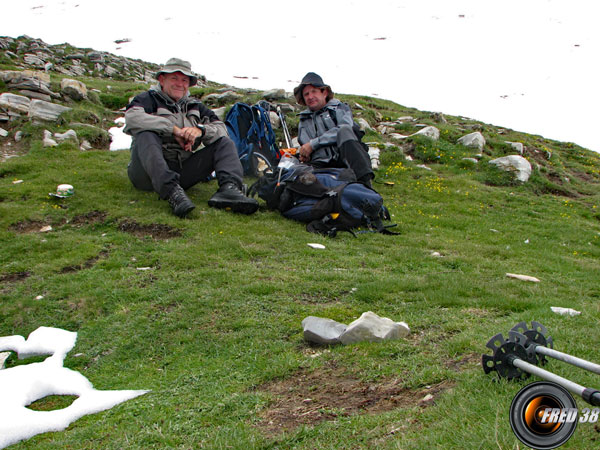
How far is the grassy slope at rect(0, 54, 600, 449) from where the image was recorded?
283cm

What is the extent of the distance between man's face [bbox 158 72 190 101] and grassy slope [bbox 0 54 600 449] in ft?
6.01

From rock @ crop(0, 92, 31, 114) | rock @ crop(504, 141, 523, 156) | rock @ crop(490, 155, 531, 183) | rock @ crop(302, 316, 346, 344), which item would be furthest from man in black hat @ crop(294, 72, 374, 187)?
rock @ crop(504, 141, 523, 156)

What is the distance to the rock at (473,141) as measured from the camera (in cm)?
1462

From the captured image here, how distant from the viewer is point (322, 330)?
4004mm

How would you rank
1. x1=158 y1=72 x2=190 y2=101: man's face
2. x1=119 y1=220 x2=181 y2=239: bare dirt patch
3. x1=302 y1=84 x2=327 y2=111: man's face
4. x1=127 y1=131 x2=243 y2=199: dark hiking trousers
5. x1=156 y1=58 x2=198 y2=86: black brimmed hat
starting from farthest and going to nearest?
x1=302 y1=84 x2=327 y2=111: man's face
x1=158 y1=72 x2=190 y2=101: man's face
x1=156 y1=58 x2=198 y2=86: black brimmed hat
x1=127 y1=131 x2=243 y2=199: dark hiking trousers
x1=119 y1=220 x2=181 y2=239: bare dirt patch

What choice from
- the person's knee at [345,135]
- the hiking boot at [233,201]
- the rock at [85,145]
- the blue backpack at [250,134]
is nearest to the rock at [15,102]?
the rock at [85,145]

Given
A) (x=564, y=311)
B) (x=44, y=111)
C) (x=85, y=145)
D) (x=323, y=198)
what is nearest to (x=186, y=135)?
(x=323, y=198)

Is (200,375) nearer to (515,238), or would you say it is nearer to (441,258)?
(441,258)

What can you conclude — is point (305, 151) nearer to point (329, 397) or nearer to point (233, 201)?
point (233, 201)

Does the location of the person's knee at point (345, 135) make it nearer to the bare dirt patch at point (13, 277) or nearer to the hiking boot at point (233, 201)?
the hiking boot at point (233, 201)

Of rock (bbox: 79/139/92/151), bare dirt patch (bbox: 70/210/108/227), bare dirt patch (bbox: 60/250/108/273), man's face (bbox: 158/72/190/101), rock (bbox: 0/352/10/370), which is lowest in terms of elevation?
rock (bbox: 0/352/10/370)

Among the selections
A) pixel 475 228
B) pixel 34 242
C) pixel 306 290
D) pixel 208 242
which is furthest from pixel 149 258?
pixel 475 228

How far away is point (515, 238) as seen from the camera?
8469 millimetres

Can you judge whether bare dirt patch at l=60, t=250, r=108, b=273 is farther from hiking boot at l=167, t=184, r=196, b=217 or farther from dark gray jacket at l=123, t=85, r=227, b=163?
dark gray jacket at l=123, t=85, r=227, b=163
